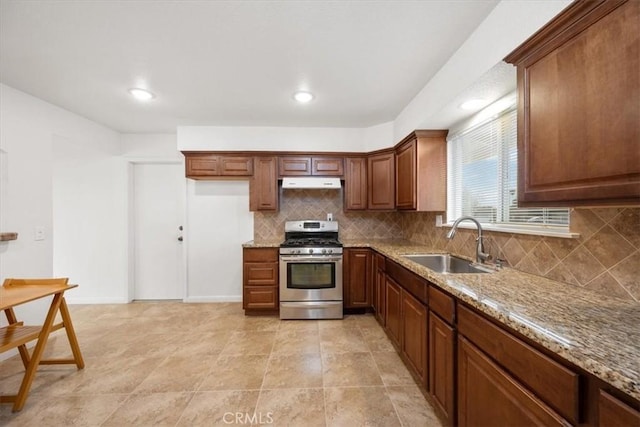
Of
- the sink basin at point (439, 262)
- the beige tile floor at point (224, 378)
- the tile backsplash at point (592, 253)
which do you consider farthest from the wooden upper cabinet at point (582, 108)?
the beige tile floor at point (224, 378)

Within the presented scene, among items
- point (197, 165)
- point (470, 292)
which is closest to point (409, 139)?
point (470, 292)

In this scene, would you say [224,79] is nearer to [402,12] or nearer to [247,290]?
[402,12]

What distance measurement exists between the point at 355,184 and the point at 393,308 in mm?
1726

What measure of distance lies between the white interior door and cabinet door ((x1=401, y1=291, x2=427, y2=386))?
333 centimetres

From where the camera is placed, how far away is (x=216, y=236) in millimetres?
3777

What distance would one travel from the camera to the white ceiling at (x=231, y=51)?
1450 millimetres

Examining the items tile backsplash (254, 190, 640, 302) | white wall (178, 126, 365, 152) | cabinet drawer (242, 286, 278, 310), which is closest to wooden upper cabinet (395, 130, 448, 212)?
tile backsplash (254, 190, 640, 302)

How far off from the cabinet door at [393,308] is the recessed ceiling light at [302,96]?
200cm

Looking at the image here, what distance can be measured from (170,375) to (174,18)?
2596 millimetres

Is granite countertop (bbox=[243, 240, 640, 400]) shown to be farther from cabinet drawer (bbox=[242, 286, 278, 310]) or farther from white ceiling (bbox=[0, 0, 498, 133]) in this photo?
cabinet drawer (bbox=[242, 286, 278, 310])

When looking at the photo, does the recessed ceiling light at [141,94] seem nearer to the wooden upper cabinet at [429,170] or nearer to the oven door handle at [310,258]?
the oven door handle at [310,258]

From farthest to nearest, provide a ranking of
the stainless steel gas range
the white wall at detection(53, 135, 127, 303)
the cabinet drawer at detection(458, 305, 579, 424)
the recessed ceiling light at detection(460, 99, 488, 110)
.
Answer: the white wall at detection(53, 135, 127, 303) < the stainless steel gas range < the recessed ceiling light at detection(460, 99, 488, 110) < the cabinet drawer at detection(458, 305, 579, 424)

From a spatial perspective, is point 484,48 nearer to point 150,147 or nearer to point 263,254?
point 263,254

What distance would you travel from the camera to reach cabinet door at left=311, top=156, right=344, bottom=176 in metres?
3.42
